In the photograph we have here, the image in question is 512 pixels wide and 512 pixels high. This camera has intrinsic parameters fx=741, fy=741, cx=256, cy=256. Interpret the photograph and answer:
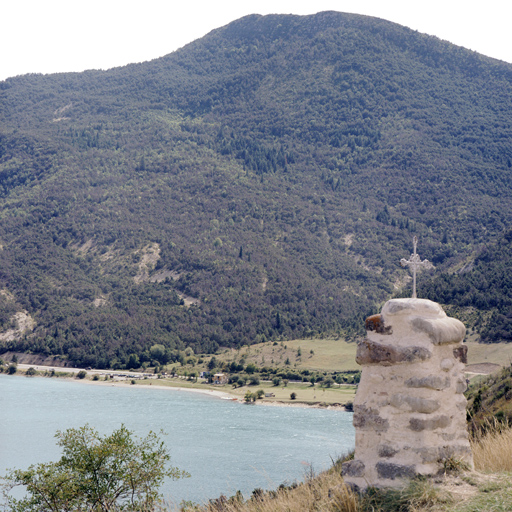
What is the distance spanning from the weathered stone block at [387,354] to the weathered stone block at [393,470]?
3.64 feet

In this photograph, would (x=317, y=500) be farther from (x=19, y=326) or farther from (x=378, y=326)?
(x=19, y=326)

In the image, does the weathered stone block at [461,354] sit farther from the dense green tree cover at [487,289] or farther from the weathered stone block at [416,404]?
the dense green tree cover at [487,289]

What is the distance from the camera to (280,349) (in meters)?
112

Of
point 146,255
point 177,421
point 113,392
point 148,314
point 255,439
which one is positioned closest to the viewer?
point 255,439

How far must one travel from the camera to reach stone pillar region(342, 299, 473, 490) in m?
8.15

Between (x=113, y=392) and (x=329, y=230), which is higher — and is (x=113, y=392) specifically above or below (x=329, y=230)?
below

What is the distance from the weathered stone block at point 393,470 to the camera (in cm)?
803

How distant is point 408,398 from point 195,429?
60710mm

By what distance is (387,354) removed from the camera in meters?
8.37

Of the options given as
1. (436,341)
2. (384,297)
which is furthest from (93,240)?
(436,341)

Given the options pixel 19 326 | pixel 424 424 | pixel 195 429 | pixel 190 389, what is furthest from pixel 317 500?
pixel 19 326

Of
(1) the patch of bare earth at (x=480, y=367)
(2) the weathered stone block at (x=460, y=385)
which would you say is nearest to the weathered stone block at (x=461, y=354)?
(2) the weathered stone block at (x=460, y=385)

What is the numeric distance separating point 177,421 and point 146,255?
9803cm

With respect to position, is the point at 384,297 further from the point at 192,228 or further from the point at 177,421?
the point at 177,421
